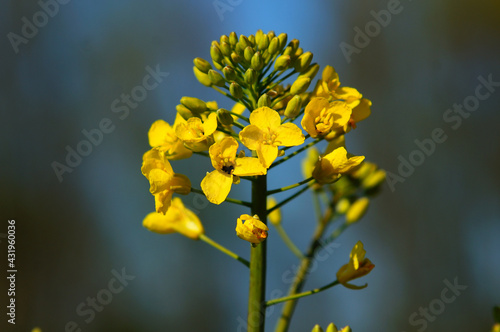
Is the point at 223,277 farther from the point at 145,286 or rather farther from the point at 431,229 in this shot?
the point at 431,229

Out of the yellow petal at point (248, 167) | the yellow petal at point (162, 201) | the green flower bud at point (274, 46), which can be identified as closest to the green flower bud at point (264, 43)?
the green flower bud at point (274, 46)


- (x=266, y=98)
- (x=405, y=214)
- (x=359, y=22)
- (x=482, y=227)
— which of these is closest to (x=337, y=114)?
(x=266, y=98)

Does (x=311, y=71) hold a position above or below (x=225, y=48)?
below

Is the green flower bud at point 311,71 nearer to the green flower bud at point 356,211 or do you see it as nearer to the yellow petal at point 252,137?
the yellow petal at point 252,137

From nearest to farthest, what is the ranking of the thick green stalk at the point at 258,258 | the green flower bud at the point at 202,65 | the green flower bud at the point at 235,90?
the thick green stalk at the point at 258,258 → the green flower bud at the point at 235,90 → the green flower bud at the point at 202,65

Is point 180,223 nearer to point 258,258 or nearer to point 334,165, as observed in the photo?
point 258,258

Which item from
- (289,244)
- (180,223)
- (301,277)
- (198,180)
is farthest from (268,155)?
(198,180)

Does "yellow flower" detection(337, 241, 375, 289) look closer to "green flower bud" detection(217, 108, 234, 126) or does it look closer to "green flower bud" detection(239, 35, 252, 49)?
"green flower bud" detection(217, 108, 234, 126)
